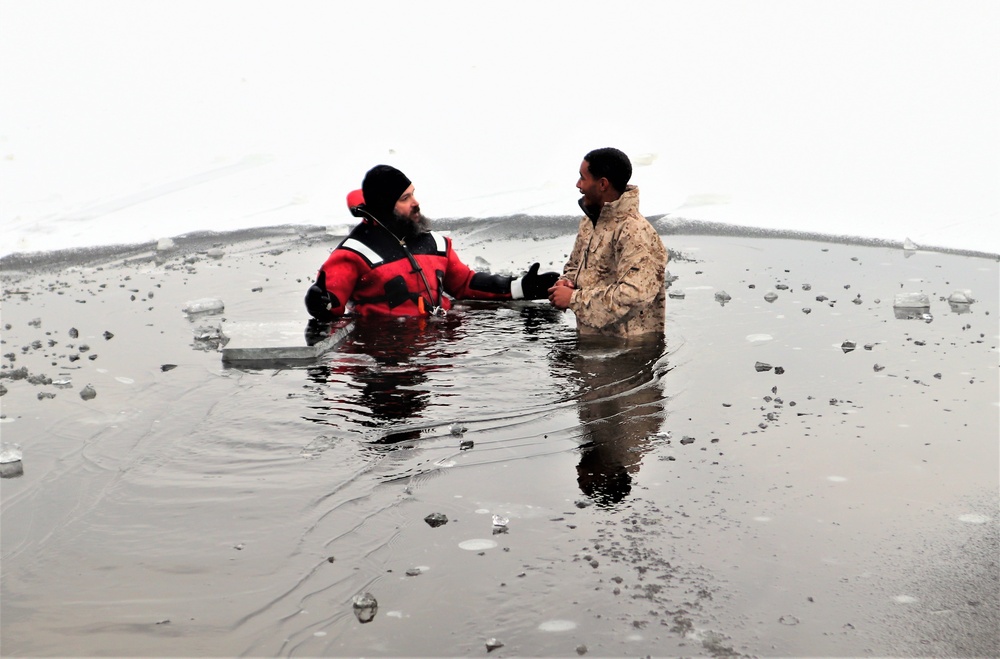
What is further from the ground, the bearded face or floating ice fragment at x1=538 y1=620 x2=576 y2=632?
the bearded face

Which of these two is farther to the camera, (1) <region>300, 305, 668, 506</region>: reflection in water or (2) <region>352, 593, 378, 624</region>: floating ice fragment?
(1) <region>300, 305, 668, 506</region>: reflection in water

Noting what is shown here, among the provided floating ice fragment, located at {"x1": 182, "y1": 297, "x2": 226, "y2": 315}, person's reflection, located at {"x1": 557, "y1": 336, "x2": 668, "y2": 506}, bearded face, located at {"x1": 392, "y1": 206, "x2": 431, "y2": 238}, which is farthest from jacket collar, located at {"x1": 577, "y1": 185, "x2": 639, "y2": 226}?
floating ice fragment, located at {"x1": 182, "y1": 297, "x2": 226, "y2": 315}

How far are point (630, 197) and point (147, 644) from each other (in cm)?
459

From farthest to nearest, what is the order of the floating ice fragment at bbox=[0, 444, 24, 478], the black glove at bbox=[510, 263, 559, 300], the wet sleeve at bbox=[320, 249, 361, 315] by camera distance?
the black glove at bbox=[510, 263, 559, 300] → the wet sleeve at bbox=[320, 249, 361, 315] → the floating ice fragment at bbox=[0, 444, 24, 478]

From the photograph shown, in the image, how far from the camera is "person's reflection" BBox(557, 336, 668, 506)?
4582 millimetres

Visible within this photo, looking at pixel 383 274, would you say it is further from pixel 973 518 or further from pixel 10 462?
pixel 973 518

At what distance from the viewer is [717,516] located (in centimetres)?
412

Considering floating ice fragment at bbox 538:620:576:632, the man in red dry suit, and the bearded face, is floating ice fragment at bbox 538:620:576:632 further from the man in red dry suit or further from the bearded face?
the bearded face

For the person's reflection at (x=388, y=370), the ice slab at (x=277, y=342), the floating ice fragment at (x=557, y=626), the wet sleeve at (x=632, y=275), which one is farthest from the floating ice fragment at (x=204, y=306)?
the floating ice fragment at (x=557, y=626)

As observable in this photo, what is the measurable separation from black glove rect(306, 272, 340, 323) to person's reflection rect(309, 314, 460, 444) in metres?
0.29

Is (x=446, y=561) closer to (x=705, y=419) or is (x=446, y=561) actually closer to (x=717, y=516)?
(x=717, y=516)

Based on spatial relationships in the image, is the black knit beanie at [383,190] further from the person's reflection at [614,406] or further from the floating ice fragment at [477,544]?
the floating ice fragment at [477,544]

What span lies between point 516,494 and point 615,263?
291 cm

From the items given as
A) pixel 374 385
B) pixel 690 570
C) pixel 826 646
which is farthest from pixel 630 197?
pixel 826 646
